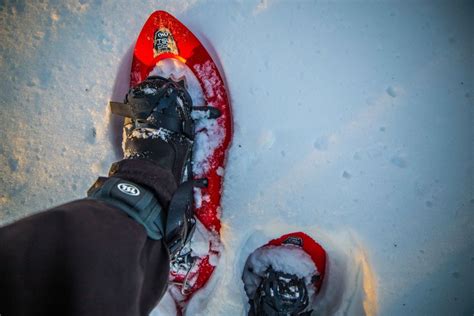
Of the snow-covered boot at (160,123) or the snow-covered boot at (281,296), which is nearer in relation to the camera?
the snow-covered boot at (160,123)

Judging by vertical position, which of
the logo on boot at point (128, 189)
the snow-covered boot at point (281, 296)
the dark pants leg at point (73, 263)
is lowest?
the snow-covered boot at point (281, 296)

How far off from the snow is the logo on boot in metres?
0.50

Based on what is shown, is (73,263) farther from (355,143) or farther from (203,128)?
(355,143)

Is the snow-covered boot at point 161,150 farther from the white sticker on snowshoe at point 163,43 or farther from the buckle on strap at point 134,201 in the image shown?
Result: the white sticker on snowshoe at point 163,43

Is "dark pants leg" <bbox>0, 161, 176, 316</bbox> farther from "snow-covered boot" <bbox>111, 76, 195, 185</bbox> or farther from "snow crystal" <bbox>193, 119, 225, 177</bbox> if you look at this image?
"snow crystal" <bbox>193, 119, 225, 177</bbox>

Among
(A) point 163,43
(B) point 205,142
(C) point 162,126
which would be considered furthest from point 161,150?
(A) point 163,43

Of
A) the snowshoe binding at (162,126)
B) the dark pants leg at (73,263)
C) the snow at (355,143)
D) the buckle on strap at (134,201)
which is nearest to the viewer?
the dark pants leg at (73,263)

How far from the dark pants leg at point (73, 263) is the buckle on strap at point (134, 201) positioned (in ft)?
0.17

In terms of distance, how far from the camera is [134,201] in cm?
70

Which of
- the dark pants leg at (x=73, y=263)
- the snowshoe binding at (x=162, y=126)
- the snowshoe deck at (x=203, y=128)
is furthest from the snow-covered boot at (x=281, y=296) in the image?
the dark pants leg at (x=73, y=263)

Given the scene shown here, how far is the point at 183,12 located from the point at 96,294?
106 centimetres

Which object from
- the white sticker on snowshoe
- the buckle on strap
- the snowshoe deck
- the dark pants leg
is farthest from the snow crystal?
the dark pants leg

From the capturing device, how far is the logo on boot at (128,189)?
0.72 meters

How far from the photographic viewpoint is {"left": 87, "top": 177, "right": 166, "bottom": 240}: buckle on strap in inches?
27.4
